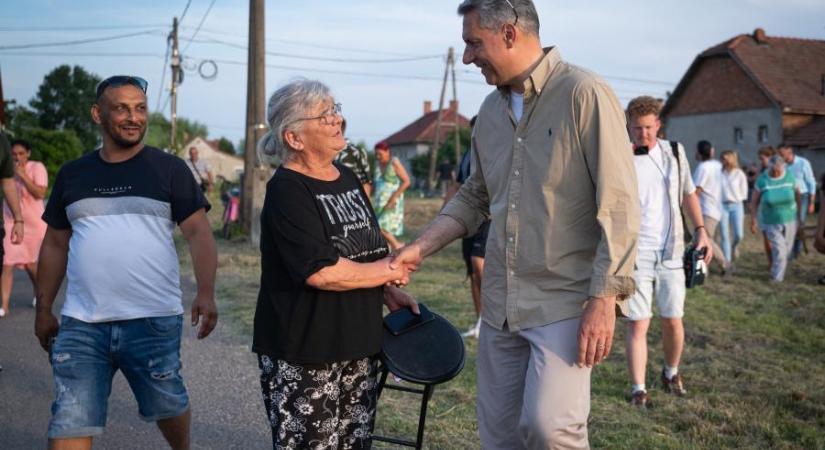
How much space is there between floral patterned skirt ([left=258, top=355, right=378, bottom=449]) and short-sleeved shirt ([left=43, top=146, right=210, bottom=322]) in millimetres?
773

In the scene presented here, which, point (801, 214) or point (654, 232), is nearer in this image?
point (654, 232)

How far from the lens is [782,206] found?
12.3m

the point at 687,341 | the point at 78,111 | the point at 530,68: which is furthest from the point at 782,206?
the point at 78,111

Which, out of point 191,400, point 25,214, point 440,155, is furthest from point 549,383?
point 440,155

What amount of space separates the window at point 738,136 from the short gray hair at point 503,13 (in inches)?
1670

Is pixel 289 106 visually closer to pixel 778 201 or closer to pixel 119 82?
pixel 119 82

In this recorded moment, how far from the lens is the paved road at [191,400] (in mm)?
4891

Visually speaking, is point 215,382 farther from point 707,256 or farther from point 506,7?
point 506,7

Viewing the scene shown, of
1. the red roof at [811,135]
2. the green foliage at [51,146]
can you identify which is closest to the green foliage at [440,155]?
the green foliage at [51,146]

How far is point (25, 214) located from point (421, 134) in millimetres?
73135

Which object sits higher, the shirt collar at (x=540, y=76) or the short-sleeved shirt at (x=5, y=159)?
the shirt collar at (x=540, y=76)

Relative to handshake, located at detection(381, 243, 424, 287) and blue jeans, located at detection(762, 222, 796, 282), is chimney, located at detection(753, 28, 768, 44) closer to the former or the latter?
blue jeans, located at detection(762, 222, 796, 282)

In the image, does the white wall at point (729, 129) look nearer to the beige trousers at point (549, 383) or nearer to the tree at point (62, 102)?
the beige trousers at point (549, 383)

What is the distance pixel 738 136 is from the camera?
42.6 meters
